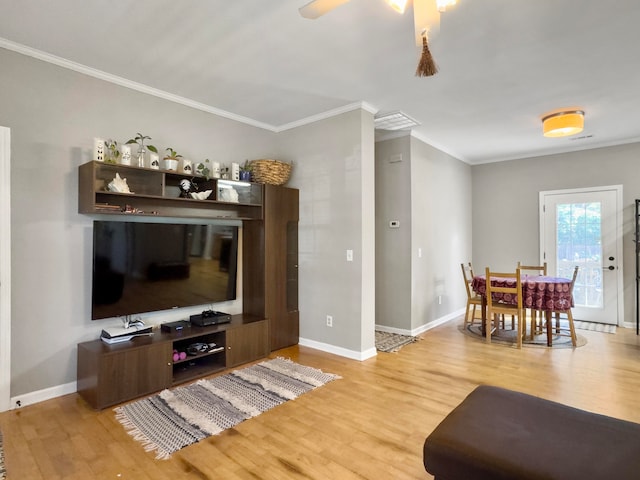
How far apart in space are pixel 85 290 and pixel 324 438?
2.29 meters

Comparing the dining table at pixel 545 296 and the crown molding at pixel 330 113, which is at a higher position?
the crown molding at pixel 330 113

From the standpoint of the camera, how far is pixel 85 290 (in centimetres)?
299

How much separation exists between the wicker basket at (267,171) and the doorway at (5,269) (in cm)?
213

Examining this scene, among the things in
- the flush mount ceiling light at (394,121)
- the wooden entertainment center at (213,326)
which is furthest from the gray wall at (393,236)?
the wooden entertainment center at (213,326)

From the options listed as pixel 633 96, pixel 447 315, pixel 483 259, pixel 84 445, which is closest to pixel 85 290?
pixel 84 445

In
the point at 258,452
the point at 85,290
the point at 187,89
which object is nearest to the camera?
the point at 258,452

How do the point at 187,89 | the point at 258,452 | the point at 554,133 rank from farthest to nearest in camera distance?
the point at 554,133 → the point at 187,89 → the point at 258,452

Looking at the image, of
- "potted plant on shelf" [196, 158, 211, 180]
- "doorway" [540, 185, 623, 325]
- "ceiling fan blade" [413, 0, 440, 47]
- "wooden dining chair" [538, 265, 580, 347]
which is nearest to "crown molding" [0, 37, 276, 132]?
"potted plant on shelf" [196, 158, 211, 180]

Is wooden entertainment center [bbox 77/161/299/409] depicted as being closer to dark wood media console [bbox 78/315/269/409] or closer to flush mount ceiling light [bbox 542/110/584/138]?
dark wood media console [bbox 78/315/269/409]

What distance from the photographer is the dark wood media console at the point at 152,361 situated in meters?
2.65

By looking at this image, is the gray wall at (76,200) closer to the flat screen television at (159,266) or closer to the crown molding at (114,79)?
the crown molding at (114,79)

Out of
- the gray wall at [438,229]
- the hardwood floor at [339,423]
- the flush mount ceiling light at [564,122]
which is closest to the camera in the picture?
the hardwood floor at [339,423]

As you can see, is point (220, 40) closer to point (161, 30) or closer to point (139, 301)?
point (161, 30)

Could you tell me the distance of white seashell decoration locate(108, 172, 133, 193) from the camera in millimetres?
2896
